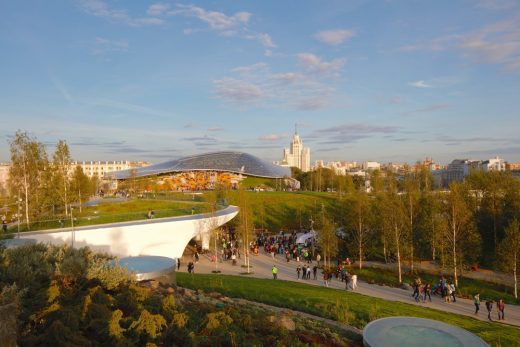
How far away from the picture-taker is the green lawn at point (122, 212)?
1741 cm

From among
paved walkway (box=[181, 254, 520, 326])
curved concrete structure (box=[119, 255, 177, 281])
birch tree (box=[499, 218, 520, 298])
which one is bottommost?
paved walkway (box=[181, 254, 520, 326])

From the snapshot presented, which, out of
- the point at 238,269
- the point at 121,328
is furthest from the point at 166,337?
the point at 238,269

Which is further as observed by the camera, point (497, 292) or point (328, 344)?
point (497, 292)

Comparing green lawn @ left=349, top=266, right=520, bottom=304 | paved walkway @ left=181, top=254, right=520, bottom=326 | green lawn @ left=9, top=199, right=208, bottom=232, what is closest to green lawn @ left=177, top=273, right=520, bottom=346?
paved walkway @ left=181, top=254, right=520, bottom=326

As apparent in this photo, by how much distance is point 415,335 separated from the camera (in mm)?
7188

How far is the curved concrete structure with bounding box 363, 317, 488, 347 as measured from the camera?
6777mm

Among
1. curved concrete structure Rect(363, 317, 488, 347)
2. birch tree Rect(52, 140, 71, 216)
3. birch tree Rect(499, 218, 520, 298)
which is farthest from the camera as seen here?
birch tree Rect(52, 140, 71, 216)

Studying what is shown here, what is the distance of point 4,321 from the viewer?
420 centimetres

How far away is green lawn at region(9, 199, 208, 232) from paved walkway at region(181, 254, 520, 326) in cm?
346

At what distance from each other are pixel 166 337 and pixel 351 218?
21.4 metres

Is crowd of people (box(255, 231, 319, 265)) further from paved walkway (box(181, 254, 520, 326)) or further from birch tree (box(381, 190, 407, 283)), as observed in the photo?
birch tree (box(381, 190, 407, 283))

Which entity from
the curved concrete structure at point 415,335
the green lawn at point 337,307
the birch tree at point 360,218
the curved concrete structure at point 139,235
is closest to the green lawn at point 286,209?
the birch tree at point 360,218

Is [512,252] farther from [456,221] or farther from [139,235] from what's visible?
[139,235]

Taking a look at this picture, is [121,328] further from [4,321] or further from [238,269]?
[238,269]
